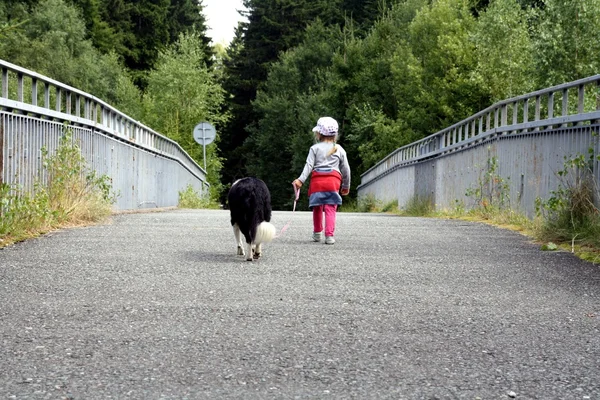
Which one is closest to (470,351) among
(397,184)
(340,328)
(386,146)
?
(340,328)

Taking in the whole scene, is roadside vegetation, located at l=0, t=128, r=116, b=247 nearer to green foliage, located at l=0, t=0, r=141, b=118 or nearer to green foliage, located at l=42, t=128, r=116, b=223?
green foliage, located at l=42, t=128, r=116, b=223

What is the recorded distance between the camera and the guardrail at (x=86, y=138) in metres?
10.1

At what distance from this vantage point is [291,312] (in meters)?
5.45

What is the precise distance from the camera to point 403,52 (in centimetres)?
5656

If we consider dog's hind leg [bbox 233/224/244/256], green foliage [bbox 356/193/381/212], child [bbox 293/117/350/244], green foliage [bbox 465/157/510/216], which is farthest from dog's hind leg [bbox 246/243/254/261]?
green foliage [bbox 356/193/381/212]

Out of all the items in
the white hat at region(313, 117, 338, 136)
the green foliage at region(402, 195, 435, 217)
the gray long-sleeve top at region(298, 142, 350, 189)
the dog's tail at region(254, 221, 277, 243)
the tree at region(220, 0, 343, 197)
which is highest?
the tree at region(220, 0, 343, 197)

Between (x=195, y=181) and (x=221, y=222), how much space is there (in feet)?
66.9

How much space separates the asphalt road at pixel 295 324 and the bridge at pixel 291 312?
1 centimetres

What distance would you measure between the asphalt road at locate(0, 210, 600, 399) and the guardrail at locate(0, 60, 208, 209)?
5.80ft

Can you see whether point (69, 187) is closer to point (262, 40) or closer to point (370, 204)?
point (370, 204)

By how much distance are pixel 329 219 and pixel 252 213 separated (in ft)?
7.70

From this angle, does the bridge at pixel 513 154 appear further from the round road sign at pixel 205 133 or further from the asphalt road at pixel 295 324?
the round road sign at pixel 205 133

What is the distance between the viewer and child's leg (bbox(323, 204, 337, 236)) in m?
10.2

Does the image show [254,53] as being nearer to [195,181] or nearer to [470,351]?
[195,181]
